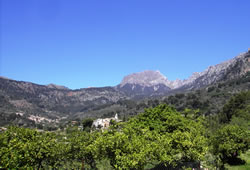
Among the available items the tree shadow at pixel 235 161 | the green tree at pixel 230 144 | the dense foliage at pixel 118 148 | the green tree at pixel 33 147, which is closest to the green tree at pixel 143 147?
the dense foliage at pixel 118 148

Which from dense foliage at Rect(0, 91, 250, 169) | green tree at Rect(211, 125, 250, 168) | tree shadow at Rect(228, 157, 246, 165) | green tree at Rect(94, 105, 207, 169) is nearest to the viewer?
green tree at Rect(94, 105, 207, 169)

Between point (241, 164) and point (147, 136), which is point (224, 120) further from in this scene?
point (147, 136)

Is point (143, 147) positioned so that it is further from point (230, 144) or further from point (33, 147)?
point (230, 144)

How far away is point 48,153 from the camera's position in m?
21.7

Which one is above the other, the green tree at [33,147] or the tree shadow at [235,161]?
the green tree at [33,147]

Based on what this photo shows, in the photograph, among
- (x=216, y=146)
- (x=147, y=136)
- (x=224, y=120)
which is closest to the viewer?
(x=147, y=136)

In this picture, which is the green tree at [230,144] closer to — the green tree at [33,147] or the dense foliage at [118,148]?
the dense foliage at [118,148]

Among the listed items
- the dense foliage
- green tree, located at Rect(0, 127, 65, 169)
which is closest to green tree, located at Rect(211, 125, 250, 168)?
the dense foliage

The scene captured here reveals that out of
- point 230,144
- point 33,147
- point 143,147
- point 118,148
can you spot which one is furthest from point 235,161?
point 33,147

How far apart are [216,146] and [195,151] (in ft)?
22.8

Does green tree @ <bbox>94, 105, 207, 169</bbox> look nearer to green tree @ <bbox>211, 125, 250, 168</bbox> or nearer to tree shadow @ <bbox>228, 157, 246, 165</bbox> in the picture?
green tree @ <bbox>211, 125, 250, 168</bbox>

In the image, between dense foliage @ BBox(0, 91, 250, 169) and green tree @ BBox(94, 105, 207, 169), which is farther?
dense foliage @ BBox(0, 91, 250, 169)

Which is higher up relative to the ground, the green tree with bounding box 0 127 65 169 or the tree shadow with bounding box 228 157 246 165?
the green tree with bounding box 0 127 65 169

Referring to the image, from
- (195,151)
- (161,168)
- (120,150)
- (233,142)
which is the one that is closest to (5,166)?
(120,150)
